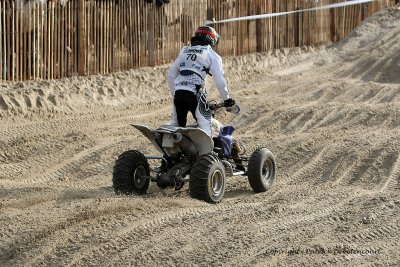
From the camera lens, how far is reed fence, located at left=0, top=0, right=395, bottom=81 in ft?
55.1

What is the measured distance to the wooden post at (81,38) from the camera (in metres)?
17.7

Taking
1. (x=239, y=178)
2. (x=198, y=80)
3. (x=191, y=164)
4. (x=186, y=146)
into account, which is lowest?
(x=239, y=178)

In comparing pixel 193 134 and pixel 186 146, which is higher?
pixel 193 134

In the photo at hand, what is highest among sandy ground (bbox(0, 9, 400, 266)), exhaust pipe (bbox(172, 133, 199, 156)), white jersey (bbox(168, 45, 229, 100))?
white jersey (bbox(168, 45, 229, 100))

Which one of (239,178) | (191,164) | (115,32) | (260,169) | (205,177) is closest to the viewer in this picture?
(205,177)

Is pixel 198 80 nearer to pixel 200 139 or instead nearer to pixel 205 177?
pixel 200 139

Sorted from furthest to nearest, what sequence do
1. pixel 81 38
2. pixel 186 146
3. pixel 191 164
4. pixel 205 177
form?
pixel 81 38
pixel 191 164
pixel 186 146
pixel 205 177

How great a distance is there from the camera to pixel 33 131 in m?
15.4

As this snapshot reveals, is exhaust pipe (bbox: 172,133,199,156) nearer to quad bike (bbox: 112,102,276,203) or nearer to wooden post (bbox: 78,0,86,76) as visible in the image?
quad bike (bbox: 112,102,276,203)

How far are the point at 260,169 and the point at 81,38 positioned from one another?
718 cm

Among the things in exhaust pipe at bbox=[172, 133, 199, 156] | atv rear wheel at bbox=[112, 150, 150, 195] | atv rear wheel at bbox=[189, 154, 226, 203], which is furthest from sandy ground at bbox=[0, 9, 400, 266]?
exhaust pipe at bbox=[172, 133, 199, 156]

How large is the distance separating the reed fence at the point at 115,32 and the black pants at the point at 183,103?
5.93m

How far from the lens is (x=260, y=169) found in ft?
38.2

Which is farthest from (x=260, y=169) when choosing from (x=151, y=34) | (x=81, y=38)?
(x=151, y=34)
